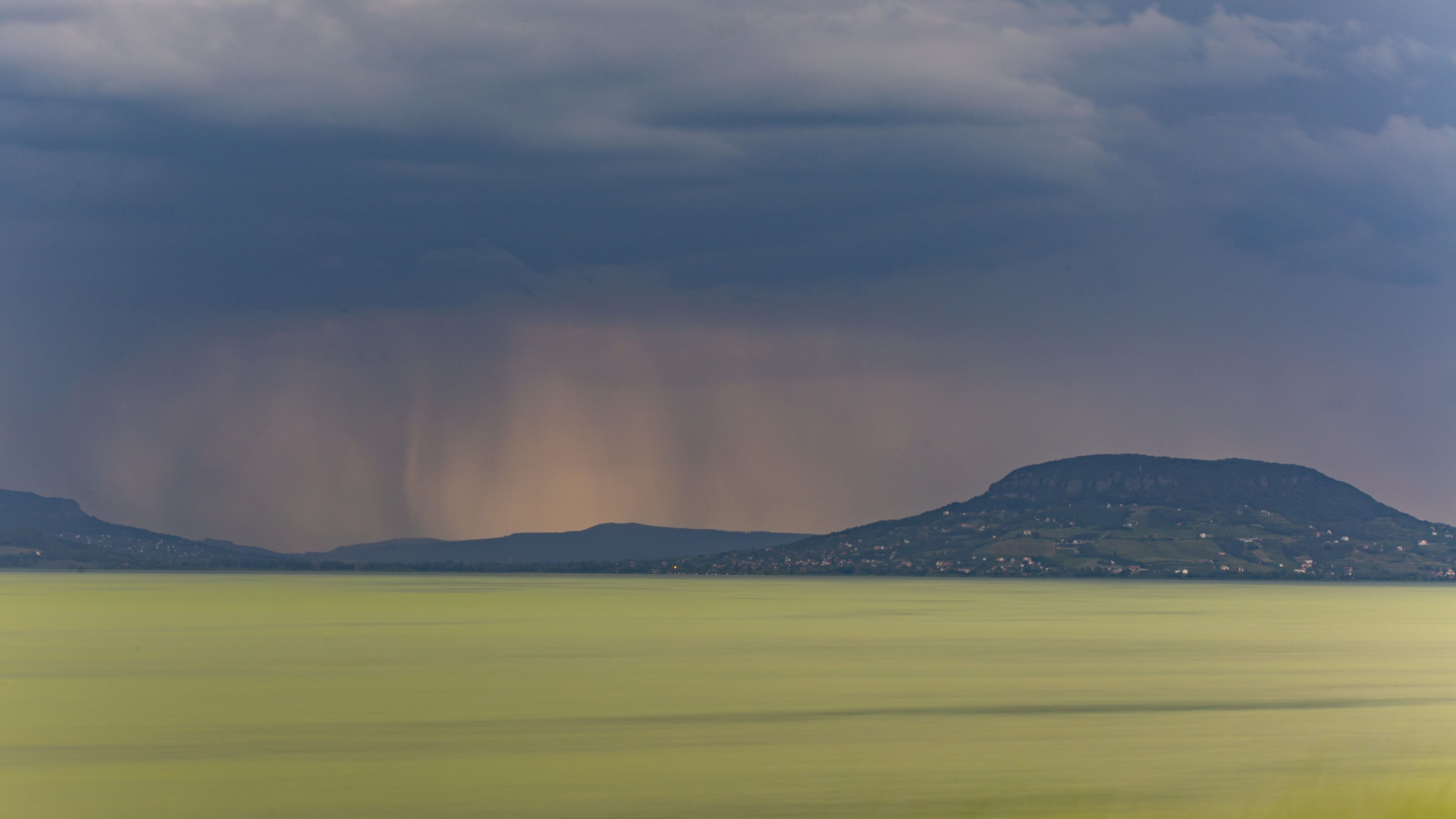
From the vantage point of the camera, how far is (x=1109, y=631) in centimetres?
8850

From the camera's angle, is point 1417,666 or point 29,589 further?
point 29,589

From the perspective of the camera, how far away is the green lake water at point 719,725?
1144 inches

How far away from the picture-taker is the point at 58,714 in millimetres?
42094

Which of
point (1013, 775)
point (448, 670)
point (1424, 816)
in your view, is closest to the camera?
point (1424, 816)

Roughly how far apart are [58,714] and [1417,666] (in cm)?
4986

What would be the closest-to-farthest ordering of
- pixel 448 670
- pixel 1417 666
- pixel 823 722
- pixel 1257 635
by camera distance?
pixel 823 722 → pixel 448 670 → pixel 1417 666 → pixel 1257 635

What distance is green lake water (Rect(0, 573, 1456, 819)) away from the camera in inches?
1144

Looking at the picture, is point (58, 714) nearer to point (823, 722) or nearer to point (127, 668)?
point (127, 668)

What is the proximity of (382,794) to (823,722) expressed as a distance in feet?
46.5

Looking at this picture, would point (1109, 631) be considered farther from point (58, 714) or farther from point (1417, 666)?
point (58, 714)

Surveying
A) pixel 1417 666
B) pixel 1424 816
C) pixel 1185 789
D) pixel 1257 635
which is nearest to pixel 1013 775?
pixel 1185 789

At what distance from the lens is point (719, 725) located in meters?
39.9

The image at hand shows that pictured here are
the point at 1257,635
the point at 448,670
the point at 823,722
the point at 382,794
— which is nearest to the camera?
the point at 382,794

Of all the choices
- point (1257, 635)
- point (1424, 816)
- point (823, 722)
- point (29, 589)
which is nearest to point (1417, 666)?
point (1257, 635)
